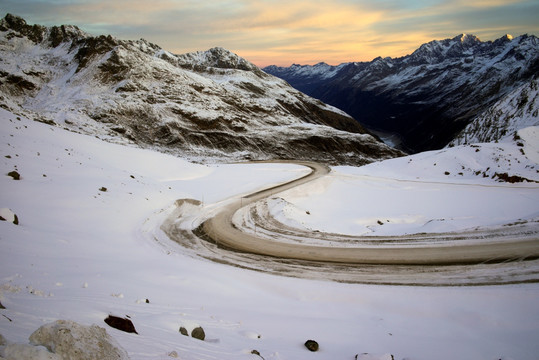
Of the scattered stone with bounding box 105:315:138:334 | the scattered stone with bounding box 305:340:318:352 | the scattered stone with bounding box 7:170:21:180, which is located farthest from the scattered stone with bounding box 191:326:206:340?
the scattered stone with bounding box 7:170:21:180

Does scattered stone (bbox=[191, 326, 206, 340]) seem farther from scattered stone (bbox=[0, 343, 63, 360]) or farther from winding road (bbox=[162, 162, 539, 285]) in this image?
winding road (bbox=[162, 162, 539, 285])

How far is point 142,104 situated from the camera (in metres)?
83.9

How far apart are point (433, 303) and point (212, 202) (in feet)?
58.8

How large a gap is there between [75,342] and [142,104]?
90.5 metres

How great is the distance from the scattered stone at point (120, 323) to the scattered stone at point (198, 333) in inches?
55.8

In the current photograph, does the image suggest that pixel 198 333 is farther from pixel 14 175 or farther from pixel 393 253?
pixel 14 175

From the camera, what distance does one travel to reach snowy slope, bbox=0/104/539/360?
592 cm

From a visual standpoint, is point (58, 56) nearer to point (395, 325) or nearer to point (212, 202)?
point (212, 202)

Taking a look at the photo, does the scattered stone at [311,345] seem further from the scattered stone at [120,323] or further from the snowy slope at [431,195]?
the snowy slope at [431,195]

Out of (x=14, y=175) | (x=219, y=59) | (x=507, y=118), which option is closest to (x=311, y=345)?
(x=14, y=175)

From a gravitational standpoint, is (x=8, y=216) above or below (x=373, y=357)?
above

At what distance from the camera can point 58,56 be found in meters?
102

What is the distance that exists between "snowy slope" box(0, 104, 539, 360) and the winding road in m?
0.96

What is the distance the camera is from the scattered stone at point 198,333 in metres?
6.46
